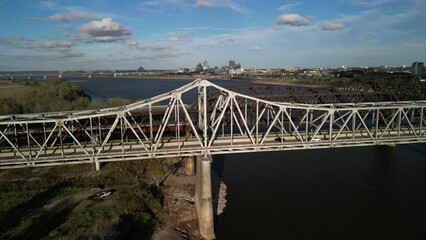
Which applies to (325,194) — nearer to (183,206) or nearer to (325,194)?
(325,194)

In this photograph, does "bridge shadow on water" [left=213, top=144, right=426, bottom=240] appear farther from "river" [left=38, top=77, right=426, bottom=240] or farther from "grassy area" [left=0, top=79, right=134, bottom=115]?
"grassy area" [left=0, top=79, right=134, bottom=115]

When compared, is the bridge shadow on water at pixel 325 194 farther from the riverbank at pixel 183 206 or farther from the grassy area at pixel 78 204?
the grassy area at pixel 78 204

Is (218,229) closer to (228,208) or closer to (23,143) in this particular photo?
(228,208)

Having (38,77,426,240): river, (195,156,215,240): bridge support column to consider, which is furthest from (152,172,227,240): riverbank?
(38,77,426,240): river

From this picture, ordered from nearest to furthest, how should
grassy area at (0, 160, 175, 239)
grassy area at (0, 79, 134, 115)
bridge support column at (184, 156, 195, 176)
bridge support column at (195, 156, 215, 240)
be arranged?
1. grassy area at (0, 160, 175, 239)
2. bridge support column at (195, 156, 215, 240)
3. bridge support column at (184, 156, 195, 176)
4. grassy area at (0, 79, 134, 115)

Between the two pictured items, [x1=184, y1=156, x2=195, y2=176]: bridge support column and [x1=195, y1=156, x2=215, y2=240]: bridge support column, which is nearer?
[x1=195, y1=156, x2=215, y2=240]: bridge support column

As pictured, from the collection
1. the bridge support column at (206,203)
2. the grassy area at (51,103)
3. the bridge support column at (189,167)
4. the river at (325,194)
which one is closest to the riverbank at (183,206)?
the bridge support column at (189,167)

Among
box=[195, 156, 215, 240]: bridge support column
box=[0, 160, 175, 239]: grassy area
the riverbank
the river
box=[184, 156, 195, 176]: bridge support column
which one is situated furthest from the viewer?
box=[184, 156, 195, 176]: bridge support column

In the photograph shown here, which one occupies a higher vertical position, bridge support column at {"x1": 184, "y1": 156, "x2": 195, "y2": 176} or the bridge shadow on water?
bridge support column at {"x1": 184, "y1": 156, "x2": 195, "y2": 176}
